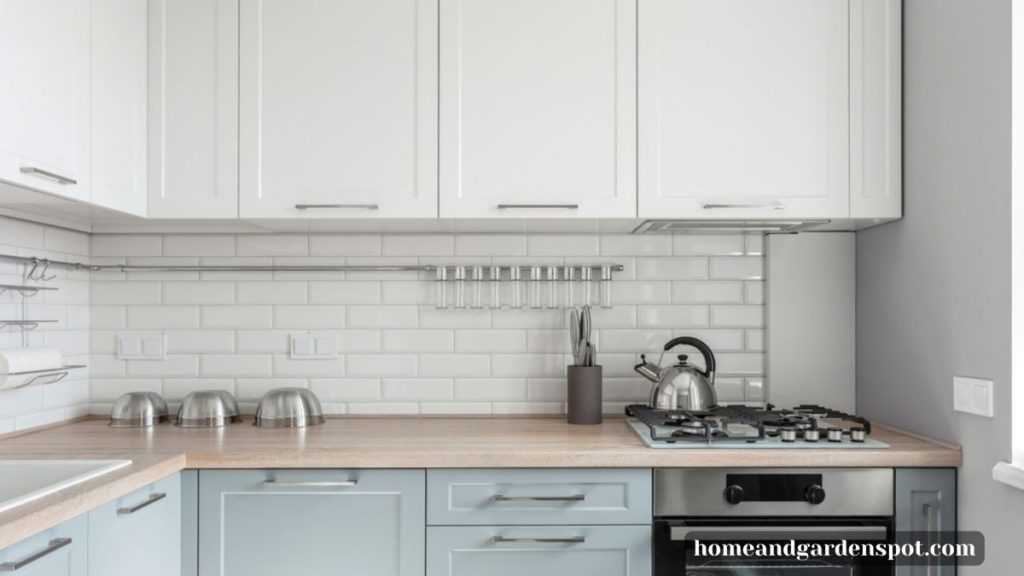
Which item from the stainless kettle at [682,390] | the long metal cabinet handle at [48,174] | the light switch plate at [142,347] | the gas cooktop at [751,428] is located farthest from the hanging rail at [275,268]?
the long metal cabinet handle at [48,174]

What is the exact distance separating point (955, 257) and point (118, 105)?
238cm

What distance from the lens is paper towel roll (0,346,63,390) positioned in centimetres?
203

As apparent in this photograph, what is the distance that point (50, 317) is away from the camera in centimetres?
245

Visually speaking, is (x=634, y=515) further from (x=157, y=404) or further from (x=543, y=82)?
(x=157, y=404)

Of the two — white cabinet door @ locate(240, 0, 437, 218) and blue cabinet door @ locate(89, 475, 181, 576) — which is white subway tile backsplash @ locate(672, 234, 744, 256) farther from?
blue cabinet door @ locate(89, 475, 181, 576)

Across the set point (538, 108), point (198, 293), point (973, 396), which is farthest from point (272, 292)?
point (973, 396)

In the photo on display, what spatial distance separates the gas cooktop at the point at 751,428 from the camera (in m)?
2.03

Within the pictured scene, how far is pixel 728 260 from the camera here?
8.75 ft

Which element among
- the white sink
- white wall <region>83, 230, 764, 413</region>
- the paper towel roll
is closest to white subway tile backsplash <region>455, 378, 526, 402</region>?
white wall <region>83, 230, 764, 413</region>

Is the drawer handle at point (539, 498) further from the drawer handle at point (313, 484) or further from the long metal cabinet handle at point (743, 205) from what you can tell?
the long metal cabinet handle at point (743, 205)

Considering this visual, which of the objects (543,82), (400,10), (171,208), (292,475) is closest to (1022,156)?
(543,82)

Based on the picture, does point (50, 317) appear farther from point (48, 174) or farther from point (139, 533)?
point (139, 533)

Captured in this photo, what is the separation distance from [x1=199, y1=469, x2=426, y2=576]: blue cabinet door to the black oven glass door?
2.15 ft

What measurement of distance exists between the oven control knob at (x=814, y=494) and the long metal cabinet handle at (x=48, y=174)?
207 centimetres
